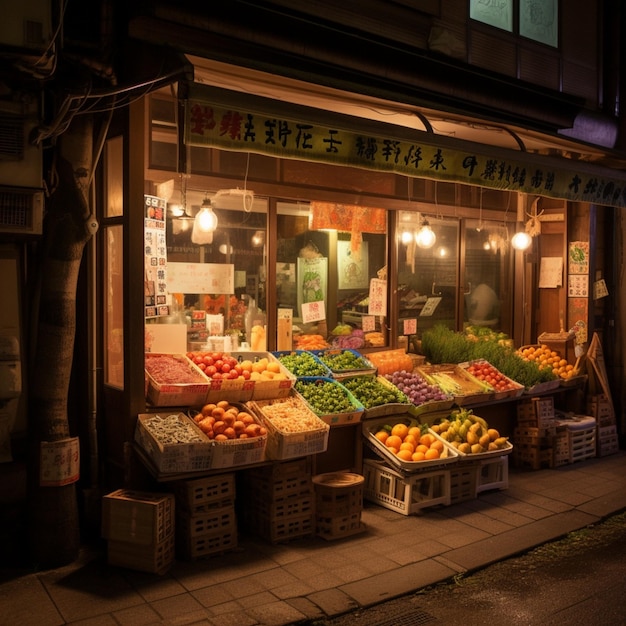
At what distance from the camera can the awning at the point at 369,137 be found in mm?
7191

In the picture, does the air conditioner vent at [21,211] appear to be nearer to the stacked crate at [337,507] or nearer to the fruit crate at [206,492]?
the fruit crate at [206,492]

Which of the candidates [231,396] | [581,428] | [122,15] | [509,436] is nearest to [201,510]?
[231,396]

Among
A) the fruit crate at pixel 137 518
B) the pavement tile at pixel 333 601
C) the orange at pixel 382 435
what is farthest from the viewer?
the orange at pixel 382 435

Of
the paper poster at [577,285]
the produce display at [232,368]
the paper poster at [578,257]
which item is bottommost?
the produce display at [232,368]

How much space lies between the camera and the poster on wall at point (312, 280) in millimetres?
11495

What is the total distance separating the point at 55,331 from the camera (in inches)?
275

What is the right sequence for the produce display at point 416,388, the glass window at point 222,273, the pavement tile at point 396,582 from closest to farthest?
1. the pavement tile at point 396,582
2. the glass window at point 222,273
3. the produce display at point 416,388

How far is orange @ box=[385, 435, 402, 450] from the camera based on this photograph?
906 centimetres

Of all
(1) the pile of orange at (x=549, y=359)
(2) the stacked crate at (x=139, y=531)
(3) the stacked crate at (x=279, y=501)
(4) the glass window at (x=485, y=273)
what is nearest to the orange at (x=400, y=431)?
(3) the stacked crate at (x=279, y=501)

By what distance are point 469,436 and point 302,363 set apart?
2575 mm

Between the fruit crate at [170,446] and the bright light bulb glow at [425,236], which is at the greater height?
the bright light bulb glow at [425,236]

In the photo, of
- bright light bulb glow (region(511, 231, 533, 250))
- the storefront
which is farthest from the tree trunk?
bright light bulb glow (region(511, 231, 533, 250))

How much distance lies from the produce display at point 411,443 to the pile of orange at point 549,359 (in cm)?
402

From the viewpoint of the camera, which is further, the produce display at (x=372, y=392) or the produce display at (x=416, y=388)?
the produce display at (x=416, y=388)
